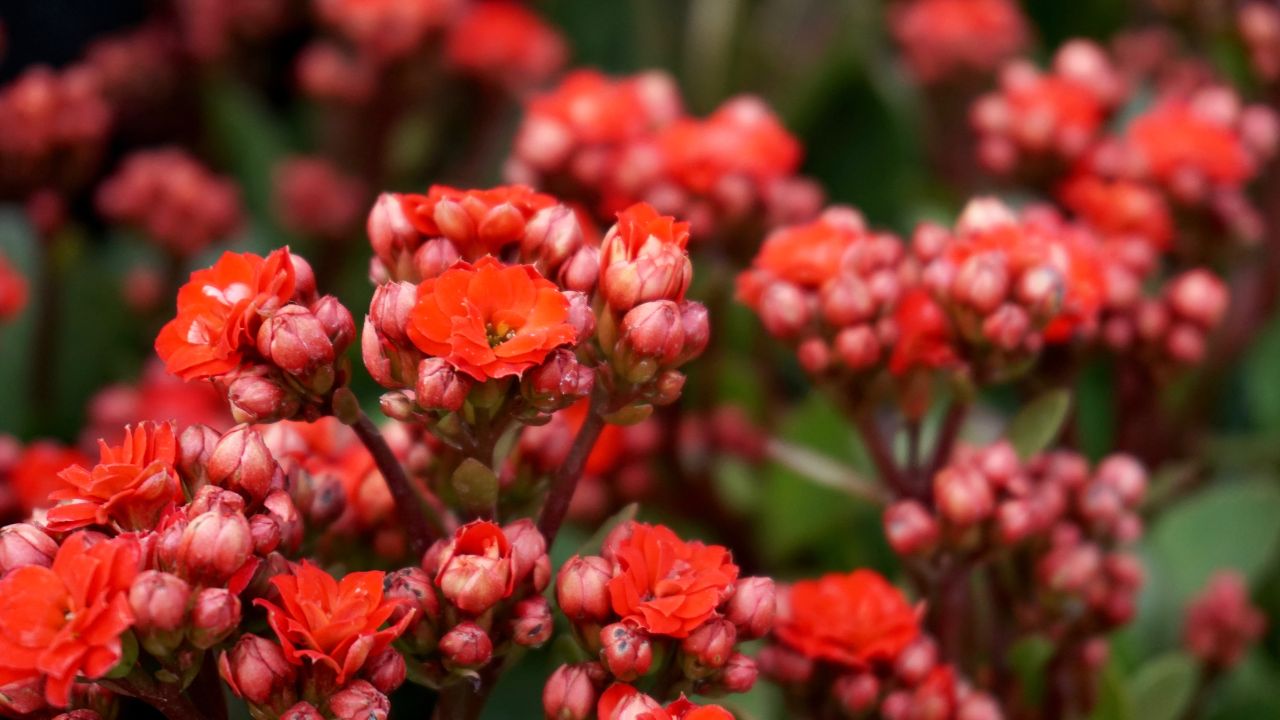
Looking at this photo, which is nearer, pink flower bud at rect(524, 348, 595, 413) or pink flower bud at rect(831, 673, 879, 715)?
pink flower bud at rect(524, 348, 595, 413)

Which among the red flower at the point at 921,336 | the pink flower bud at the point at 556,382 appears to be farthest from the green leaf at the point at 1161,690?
the pink flower bud at the point at 556,382

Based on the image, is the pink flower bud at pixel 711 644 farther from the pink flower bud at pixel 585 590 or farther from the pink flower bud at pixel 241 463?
the pink flower bud at pixel 241 463

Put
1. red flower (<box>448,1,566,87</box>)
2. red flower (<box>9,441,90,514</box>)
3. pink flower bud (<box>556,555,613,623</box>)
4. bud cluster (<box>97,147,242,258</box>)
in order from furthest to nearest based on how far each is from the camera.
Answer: red flower (<box>448,1,566,87</box>), bud cluster (<box>97,147,242,258</box>), red flower (<box>9,441,90,514</box>), pink flower bud (<box>556,555,613,623</box>)

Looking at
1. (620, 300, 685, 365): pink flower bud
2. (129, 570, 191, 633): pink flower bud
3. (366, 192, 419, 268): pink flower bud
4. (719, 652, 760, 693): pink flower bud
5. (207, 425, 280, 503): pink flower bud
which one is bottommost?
(719, 652, 760, 693): pink flower bud

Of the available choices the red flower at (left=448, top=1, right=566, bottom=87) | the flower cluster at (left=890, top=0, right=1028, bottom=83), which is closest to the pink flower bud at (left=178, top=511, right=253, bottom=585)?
the red flower at (left=448, top=1, right=566, bottom=87)

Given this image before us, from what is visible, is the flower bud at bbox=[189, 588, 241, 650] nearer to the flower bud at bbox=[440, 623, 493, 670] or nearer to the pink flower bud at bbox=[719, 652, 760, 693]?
the flower bud at bbox=[440, 623, 493, 670]

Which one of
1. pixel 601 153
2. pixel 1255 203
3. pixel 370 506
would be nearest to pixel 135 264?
pixel 601 153

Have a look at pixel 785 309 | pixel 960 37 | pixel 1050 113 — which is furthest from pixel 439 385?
pixel 960 37

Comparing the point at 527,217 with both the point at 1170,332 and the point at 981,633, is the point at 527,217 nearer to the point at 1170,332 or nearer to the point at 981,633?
the point at 981,633
